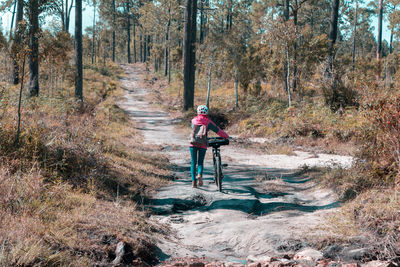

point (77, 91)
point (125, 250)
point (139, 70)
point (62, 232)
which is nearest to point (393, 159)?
point (125, 250)

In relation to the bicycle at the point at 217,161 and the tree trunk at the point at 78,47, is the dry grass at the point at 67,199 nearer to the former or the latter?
the bicycle at the point at 217,161

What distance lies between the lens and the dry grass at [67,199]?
3.73m

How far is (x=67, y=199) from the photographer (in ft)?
17.5

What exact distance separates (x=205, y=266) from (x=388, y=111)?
4.14 meters

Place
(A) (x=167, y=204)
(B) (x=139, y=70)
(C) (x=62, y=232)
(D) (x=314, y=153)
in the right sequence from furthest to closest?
(B) (x=139, y=70)
(D) (x=314, y=153)
(A) (x=167, y=204)
(C) (x=62, y=232)

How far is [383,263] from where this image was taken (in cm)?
383

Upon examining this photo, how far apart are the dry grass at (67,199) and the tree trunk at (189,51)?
44.1 ft

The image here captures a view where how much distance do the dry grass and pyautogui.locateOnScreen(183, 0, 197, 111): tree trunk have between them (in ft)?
44.1

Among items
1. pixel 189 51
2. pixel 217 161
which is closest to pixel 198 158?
pixel 217 161

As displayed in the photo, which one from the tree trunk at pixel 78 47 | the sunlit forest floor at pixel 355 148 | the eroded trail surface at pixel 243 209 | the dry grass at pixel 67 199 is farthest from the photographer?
the tree trunk at pixel 78 47

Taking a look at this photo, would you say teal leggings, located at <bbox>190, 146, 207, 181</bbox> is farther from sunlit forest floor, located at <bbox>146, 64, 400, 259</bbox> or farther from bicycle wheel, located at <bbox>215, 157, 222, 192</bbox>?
sunlit forest floor, located at <bbox>146, 64, 400, 259</bbox>

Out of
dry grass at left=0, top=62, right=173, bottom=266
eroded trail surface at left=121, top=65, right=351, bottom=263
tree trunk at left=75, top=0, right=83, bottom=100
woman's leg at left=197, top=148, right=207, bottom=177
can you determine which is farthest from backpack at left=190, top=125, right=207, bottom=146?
tree trunk at left=75, top=0, right=83, bottom=100

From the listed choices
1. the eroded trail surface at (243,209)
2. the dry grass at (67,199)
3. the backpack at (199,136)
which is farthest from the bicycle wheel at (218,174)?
the dry grass at (67,199)

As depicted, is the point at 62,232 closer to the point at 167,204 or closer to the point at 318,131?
the point at 167,204
